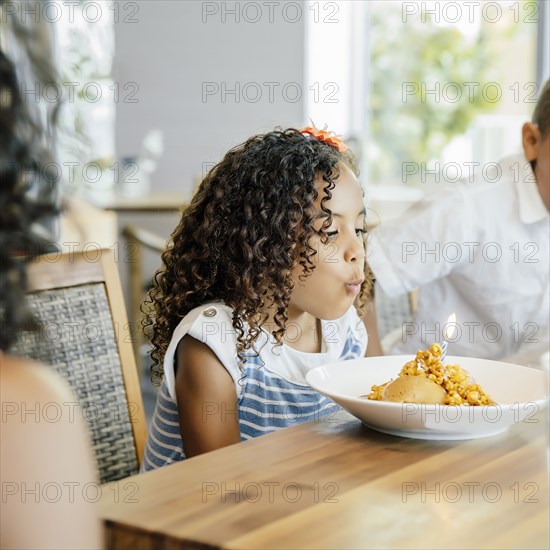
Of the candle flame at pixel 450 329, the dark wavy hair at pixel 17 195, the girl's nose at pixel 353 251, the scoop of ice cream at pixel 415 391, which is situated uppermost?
the dark wavy hair at pixel 17 195

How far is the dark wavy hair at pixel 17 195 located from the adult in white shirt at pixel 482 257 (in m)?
1.23

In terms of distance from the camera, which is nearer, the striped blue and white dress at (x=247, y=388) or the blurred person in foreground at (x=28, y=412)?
the blurred person in foreground at (x=28, y=412)

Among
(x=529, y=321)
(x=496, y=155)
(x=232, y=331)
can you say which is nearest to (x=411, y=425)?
(x=232, y=331)

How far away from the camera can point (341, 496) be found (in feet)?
2.90

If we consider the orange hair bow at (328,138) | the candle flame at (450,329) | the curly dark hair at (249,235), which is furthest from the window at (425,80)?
the candle flame at (450,329)

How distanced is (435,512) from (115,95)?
452 centimetres

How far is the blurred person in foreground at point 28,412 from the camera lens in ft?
2.25

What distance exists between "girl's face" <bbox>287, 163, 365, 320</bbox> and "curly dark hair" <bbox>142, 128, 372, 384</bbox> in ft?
0.04

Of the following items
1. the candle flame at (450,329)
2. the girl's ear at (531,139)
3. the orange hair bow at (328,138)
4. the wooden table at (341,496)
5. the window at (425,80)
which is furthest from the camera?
the window at (425,80)

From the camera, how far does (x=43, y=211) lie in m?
0.76

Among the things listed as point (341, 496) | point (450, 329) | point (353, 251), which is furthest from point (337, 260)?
point (341, 496)

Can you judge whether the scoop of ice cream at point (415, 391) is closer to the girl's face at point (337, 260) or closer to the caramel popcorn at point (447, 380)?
the caramel popcorn at point (447, 380)

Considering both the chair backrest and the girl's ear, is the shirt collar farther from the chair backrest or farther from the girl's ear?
the chair backrest

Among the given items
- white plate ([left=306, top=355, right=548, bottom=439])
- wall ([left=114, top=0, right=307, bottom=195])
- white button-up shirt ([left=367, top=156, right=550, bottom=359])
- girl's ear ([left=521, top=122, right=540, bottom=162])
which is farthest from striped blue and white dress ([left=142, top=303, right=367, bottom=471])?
wall ([left=114, top=0, right=307, bottom=195])
